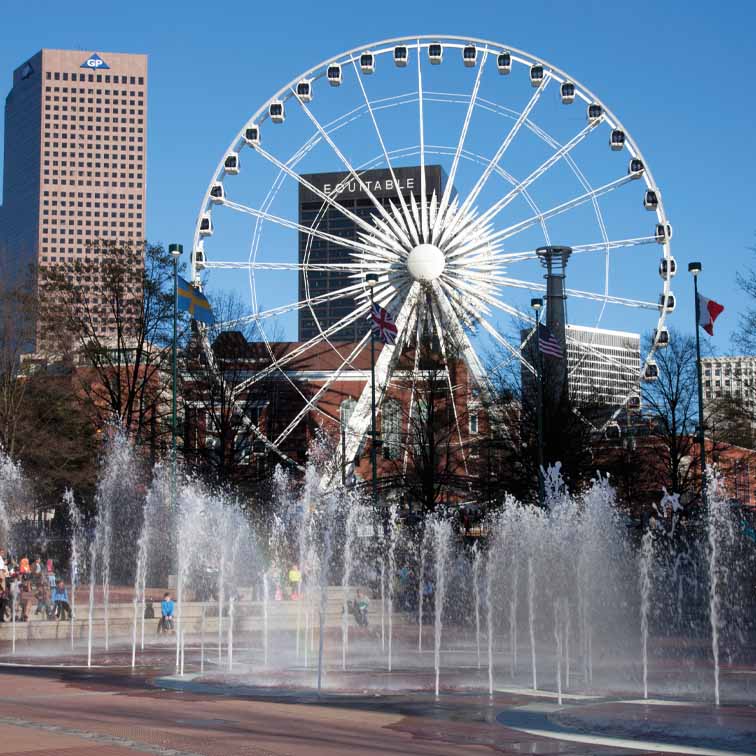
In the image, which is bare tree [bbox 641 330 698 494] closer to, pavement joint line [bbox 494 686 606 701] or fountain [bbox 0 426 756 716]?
fountain [bbox 0 426 756 716]

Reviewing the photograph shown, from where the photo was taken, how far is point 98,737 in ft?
41.4

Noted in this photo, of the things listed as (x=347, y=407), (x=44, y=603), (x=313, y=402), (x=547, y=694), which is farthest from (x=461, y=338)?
(x=547, y=694)

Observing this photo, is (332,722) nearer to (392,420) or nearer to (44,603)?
(44,603)

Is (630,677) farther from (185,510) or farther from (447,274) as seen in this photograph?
(447,274)

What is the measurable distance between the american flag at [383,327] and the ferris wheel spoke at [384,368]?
326 inches

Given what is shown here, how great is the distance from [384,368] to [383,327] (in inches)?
482

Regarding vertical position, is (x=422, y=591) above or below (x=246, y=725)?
above

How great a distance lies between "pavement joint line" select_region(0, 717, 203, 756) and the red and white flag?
31109mm

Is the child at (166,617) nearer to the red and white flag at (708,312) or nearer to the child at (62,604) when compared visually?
the child at (62,604)

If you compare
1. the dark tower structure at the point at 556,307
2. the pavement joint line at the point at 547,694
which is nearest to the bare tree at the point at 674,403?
the dark tower structure at the point at 556,307

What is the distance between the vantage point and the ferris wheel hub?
173ft

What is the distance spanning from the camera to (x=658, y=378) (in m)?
53.7

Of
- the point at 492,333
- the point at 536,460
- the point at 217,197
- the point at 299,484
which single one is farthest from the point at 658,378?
the point at 217,197

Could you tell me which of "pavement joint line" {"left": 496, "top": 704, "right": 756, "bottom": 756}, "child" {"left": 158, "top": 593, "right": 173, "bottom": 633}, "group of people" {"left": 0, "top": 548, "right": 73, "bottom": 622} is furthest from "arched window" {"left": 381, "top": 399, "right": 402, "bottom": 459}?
"pavement joint line" {"left": 496, "top": 704, "right": 756, "bottom": 756}
